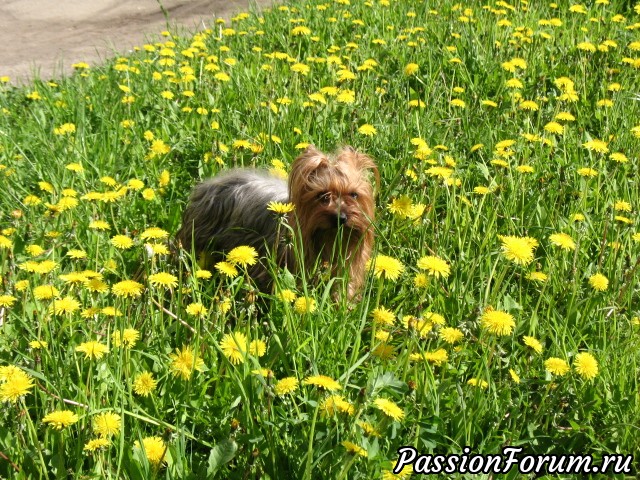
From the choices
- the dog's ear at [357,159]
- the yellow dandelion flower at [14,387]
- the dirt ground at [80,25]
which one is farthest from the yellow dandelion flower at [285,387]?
the dirt ground at [80,25]

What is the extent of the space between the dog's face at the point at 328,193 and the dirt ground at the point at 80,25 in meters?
3.94

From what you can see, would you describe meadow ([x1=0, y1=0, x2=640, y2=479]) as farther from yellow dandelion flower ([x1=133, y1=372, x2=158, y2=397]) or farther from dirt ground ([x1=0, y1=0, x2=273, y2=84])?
dirt ground ([x1=0, y1=0, x2=273, y2=84])

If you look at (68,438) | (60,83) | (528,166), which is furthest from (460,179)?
(60,83)

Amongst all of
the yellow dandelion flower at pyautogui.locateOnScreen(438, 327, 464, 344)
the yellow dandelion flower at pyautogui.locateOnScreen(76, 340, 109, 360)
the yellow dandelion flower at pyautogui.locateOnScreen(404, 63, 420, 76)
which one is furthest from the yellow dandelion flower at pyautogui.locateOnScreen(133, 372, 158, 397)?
the yellow dandelion flower at pyautogui.locateOnScreen(404, 63, 420, 76)

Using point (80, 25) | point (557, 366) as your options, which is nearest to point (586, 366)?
point (557, 366)

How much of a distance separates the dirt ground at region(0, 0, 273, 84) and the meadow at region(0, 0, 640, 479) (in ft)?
4.30

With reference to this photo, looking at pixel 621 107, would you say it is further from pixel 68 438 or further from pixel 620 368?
pixel 68 438

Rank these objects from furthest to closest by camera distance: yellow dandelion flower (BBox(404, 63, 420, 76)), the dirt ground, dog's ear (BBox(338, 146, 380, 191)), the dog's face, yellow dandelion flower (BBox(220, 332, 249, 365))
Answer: the dirt ground < yellow dandelion flower (BBox(404, 63, 420, 76)) < dog's ear (BBox(338, 146, 380, 191)) < the dog's face < yellow dandelion flower (BBox(220, 332, 249, 365))

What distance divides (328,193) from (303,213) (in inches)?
6.7

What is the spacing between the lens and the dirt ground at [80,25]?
7.76 meters

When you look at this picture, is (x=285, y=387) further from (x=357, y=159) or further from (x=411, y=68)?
(x=411, y=68)

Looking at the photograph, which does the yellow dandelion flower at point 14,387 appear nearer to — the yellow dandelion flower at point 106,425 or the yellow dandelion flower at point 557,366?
the yellow dandelion flower at point 106,425

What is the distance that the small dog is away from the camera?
3.85m

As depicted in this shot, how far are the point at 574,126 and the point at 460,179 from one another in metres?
1.16
